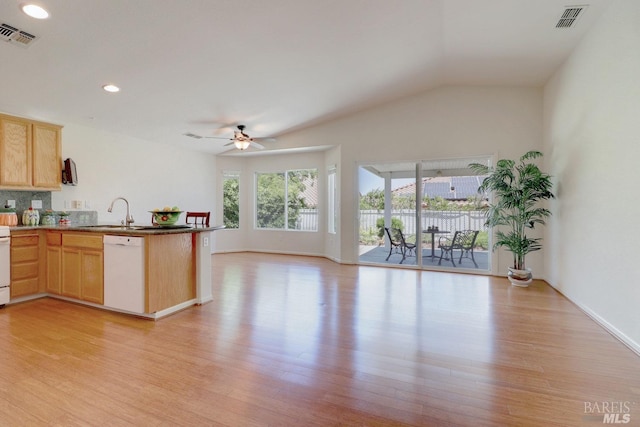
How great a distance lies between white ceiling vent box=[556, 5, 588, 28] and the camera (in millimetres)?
3164

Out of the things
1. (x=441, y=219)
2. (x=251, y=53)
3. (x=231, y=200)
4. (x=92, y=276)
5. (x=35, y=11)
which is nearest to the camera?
(x=35, y=11)

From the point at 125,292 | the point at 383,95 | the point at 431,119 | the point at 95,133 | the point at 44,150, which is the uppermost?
the point at 383,95

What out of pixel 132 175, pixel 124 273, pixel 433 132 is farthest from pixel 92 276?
pixel 433 132

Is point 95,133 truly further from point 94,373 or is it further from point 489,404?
point 489,404

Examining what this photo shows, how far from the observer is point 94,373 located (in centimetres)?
214

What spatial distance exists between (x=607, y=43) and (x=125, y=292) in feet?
18.6

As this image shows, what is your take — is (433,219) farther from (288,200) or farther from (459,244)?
(288,200)

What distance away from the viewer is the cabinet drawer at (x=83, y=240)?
3.41m

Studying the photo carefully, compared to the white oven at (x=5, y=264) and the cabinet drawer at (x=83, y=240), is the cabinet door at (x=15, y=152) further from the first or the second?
the cabinet drawer at (x=83, y=240)

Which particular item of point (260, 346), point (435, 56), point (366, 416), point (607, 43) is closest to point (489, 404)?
point (366, 416)

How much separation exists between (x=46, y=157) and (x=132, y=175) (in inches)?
60.4

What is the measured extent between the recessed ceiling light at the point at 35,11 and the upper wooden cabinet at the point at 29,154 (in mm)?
1976

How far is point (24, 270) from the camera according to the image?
378 cm

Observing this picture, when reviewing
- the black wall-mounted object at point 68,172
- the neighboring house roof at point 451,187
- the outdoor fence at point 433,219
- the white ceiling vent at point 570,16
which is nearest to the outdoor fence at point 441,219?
the outdoor fence at point 433,219
